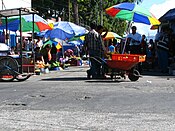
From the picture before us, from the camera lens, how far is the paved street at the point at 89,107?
6574mm

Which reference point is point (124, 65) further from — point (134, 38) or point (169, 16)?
point (169, 16)

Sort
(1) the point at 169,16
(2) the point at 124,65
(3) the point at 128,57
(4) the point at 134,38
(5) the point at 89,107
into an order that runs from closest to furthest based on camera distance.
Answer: (5) the point at 89,107, (3) the point at 128,57, (2) the point at 124,65, (4) the point at 134,38, (1) the point at 169,16

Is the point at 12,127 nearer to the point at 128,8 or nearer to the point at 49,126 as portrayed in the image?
the point at 49,126

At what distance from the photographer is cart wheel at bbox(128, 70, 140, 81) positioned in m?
13.0

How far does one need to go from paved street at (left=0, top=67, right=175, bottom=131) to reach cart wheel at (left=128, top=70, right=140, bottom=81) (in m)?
1.30

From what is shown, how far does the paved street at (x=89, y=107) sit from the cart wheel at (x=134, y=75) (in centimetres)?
130

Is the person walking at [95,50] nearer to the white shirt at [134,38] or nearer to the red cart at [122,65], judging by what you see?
the red cart at [122,65]

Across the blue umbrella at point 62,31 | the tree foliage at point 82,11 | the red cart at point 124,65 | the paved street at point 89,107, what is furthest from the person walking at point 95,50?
the tree foliage at point 82,11

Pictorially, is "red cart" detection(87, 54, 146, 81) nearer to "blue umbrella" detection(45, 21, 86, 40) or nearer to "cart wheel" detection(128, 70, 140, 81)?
"cart wheel" detection(128, 70, 140, 81)

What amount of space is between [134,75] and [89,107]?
5.10 metres

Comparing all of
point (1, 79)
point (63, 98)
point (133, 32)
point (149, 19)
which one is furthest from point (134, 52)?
point (63, 98)

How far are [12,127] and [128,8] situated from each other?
877 centimetres

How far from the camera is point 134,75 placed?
1298 centimetres

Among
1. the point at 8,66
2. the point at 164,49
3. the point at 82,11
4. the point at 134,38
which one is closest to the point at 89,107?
the point at 8,66
